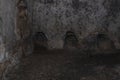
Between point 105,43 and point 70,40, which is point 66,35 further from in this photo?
point 105,43

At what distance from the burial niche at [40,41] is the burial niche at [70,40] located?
1.68 feet

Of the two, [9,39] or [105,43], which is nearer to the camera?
[9,39]

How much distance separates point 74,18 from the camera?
604 centimetres

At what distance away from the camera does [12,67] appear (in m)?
4.68

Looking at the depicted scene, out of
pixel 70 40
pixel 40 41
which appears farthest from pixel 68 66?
pixel 40 41

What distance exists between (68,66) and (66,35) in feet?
4.34

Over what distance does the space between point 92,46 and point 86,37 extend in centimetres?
27

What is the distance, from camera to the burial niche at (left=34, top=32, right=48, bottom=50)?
6152 millimetres

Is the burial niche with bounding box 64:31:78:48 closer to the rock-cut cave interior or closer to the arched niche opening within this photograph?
the rock-cut cave interior

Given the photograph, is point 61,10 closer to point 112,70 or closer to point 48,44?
point 48,44

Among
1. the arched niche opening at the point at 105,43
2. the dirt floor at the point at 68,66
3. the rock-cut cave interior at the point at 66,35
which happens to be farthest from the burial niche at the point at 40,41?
the arched niche opening at the point at 105,43

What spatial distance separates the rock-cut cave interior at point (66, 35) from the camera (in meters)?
5.08

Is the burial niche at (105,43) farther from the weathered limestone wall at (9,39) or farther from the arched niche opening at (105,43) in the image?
the weathered limestone wall at (9,39)

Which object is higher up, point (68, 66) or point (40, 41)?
point (40, 41)
